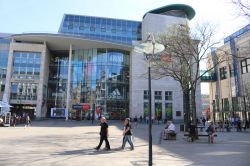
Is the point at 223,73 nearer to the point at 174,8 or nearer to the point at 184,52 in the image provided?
the point at 174,8

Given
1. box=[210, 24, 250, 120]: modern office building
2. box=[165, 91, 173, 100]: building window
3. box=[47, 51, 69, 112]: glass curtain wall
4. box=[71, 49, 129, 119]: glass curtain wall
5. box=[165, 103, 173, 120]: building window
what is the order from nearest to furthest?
box=[210, 24, 250, 120]: modern office building, box=[71, 49, 129, 119]: glass curtain wall, box=[165, 103, 173, 120]: building window, box=[47, 51, 69, 112]: glass curtain wall, box=[165, 91, 173, 100]: building window

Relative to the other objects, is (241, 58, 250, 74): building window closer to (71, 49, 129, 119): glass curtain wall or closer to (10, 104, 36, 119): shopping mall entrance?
(71, 49, 129, 119): glass curtain wall

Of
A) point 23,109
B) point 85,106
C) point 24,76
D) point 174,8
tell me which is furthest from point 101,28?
point 23,109

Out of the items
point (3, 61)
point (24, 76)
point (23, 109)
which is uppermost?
point (3, 61)

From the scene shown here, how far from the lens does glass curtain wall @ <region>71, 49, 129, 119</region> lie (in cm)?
5916

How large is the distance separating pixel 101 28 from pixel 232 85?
34426 mm

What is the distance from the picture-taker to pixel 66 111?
5722 centimetres

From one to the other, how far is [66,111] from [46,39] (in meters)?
15.3

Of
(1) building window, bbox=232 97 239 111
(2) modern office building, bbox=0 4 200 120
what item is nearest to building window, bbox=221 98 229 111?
(1) building window, bbox=232 97 239 111

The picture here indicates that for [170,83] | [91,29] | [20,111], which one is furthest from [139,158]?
[91,29]

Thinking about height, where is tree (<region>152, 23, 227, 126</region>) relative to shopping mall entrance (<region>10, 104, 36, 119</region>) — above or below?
above

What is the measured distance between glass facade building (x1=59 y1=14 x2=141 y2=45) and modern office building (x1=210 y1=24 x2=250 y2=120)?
2340cm

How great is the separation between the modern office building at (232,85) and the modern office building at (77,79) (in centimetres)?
554

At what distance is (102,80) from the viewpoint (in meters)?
59.4
